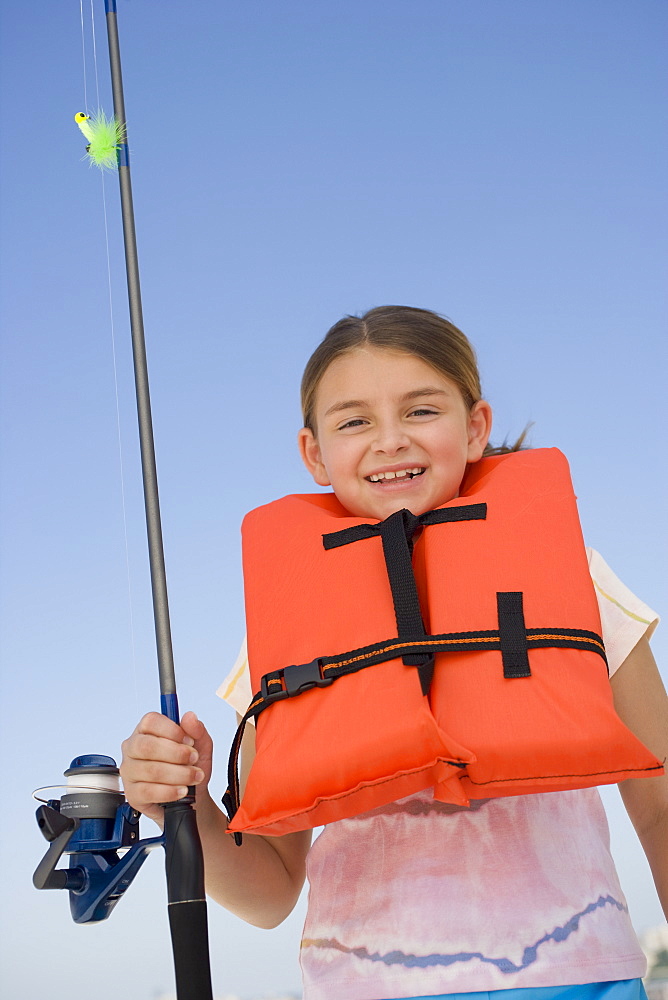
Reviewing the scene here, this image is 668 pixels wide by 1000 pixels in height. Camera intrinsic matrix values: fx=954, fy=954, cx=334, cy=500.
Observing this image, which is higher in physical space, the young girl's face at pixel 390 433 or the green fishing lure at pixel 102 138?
the green fishing lure at pixel 102 138

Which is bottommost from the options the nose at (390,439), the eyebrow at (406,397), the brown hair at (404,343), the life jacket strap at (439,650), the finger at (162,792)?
the finger at (162,792)

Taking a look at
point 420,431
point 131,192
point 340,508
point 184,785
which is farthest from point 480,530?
point 131,192

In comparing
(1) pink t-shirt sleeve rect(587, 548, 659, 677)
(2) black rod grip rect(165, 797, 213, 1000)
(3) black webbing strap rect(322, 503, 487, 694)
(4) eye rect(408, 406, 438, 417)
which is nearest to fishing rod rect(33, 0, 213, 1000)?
(2) black rod grip rect(165, 797, 213, 1000)

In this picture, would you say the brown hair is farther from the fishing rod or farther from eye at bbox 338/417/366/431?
the fishing rod

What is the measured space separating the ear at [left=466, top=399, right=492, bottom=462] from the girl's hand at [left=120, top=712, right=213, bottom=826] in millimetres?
907

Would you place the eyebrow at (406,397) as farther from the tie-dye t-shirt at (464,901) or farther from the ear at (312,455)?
the tie-dye t-shirt at (464,901)

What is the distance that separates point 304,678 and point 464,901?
45 centimetres

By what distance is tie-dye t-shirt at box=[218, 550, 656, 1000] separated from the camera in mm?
1489

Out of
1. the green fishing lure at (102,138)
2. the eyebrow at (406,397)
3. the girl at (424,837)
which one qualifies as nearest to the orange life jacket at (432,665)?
the girl at (424,837)

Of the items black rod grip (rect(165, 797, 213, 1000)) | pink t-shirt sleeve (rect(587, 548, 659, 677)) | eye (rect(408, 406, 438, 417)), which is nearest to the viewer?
black rod grip (rect(165, 797, 213, 1000))

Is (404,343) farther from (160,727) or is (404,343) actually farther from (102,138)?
(160,727)

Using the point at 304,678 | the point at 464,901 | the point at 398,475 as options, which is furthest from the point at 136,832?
the point at 398,475

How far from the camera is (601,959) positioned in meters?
1.50

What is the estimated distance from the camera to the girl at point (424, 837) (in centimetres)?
151
